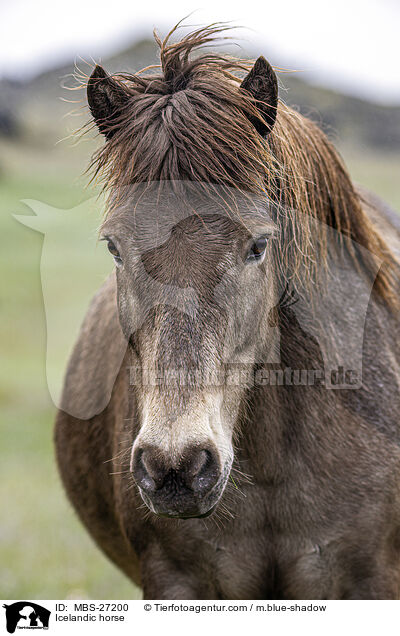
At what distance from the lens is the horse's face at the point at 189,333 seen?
1.79 meters

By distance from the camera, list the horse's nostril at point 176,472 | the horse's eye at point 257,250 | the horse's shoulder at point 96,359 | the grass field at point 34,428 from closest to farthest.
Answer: the horse's nostril at point 176,472, the horse's eye at point 257,250, the horse's shoulder at point 96,359, the grass field at point 34,428

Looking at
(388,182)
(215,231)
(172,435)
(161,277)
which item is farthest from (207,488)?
(388,182)

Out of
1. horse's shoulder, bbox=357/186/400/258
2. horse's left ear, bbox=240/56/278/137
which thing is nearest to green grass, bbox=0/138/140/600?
horse's left ear, bbox=240/56/278/137

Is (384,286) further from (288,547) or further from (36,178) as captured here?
(36,178)

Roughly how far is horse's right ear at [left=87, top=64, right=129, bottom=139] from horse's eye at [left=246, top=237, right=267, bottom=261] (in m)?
0.61

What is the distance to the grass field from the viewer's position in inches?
137

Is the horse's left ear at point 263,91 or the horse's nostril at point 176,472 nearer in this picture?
the horse's nostril at point 176,472

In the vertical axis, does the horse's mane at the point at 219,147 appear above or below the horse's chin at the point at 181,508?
above

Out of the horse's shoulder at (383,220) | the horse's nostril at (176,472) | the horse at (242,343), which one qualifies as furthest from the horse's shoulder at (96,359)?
the horse's shoulder at (383,220)

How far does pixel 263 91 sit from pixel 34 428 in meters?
8.29
